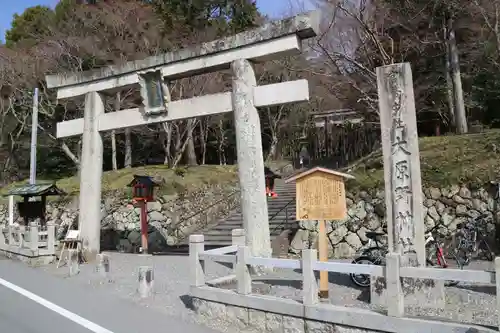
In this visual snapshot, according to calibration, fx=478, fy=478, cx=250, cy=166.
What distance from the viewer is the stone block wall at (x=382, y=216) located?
13.1 meters

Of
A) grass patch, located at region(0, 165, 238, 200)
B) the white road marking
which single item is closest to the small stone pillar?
the white road marking

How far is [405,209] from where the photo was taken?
7.84 meters

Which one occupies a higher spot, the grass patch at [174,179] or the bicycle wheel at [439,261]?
the grass patch at [174,179]

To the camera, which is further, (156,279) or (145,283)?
(156,279)

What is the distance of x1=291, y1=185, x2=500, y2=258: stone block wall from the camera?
13.1 meters

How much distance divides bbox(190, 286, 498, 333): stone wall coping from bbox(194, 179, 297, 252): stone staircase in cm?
730

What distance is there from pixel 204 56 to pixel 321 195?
681 centimetres

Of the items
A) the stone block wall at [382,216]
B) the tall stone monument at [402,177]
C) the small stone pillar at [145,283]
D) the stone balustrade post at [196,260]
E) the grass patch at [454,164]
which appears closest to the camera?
the tall stone monument at [402,177]

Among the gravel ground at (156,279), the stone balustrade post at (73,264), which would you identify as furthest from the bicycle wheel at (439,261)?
the stone balustrade post at (73,264)

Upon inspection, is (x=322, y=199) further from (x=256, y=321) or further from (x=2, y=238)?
(x=2, y=238)

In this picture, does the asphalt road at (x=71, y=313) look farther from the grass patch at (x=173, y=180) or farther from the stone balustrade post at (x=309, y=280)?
the grass patch at (x=173, y=180)

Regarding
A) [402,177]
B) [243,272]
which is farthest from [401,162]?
[243,272]

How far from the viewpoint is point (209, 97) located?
13.2 m

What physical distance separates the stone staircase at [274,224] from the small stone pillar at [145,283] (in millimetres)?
5608
